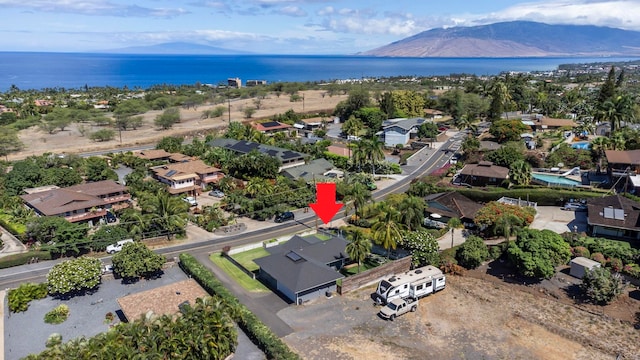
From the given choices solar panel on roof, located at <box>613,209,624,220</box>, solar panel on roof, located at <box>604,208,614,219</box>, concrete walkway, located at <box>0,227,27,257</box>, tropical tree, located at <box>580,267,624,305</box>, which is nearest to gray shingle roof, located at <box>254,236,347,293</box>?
tropical tree, located at <box>580,267,624,305</box>

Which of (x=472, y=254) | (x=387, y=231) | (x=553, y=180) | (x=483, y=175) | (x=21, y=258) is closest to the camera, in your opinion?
(x=472, y=254)

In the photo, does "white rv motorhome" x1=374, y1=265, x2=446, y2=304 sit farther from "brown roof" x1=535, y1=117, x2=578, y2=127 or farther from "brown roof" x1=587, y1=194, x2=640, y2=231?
"brown roof" x1=535, y1=117, x2=578, y2=127

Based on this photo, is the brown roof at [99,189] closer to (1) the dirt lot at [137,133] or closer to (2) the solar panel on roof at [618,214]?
(1) the dirt lot at [137,133]

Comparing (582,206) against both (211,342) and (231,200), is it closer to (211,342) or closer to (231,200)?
(231,200)

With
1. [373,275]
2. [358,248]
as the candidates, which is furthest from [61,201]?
[373,275]

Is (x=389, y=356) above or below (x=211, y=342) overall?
below

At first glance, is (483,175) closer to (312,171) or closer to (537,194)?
(537,194)

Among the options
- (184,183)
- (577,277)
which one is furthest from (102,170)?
(577,277)
